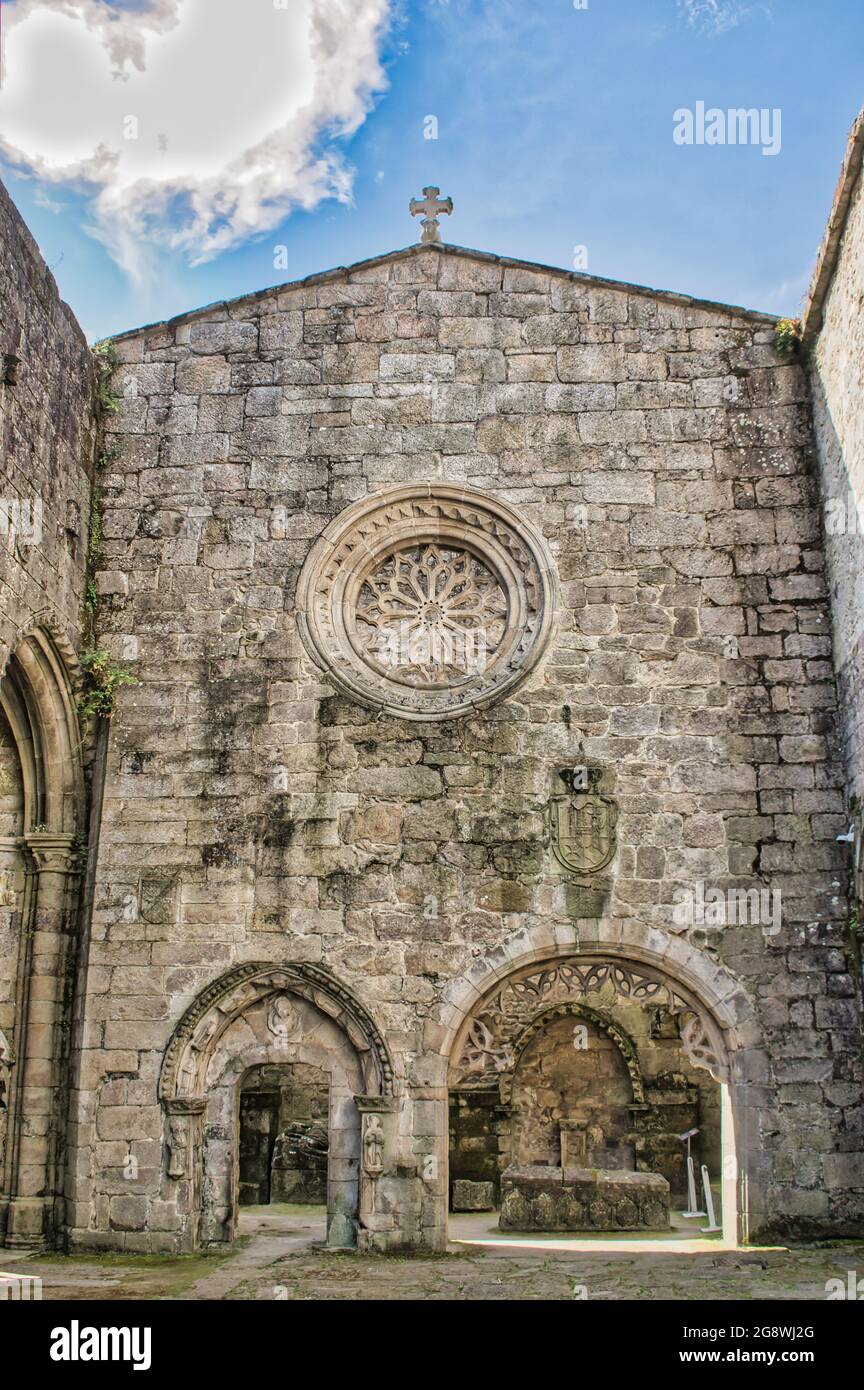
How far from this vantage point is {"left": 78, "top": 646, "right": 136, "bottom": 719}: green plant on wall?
9594 millimetres

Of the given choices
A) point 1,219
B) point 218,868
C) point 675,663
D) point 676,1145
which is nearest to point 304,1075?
point 676,1145

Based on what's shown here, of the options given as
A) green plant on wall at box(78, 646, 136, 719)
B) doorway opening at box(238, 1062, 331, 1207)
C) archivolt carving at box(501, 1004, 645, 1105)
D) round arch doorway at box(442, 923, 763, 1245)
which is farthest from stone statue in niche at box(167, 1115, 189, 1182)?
archivolt carving at box(501, 1004, 645, 1105)

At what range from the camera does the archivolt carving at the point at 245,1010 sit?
8758mm

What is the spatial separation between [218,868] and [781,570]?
4888 millimetres

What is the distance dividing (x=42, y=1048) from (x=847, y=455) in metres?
7.31

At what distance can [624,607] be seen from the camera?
9.57 m

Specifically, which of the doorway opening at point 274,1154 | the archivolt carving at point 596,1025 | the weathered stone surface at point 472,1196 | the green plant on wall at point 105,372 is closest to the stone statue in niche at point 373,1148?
the doorway opening at point 274,1154

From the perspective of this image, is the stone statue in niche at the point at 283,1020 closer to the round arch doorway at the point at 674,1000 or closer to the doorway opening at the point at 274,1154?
the round arch doorway at the point at 674,1000

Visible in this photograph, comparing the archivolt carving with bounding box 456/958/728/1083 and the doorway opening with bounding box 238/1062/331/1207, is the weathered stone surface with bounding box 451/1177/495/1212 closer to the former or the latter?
the doorway opening with bounding box 238/1062/331/1207

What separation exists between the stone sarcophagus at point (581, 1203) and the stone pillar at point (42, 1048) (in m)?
4.17

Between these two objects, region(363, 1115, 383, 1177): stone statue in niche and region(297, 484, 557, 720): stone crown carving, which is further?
region(297, 484, 557, 720): stone crown carving

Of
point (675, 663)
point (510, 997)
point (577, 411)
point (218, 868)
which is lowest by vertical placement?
point (510, 997)

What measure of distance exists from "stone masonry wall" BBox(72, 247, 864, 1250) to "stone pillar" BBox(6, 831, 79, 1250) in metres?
0.39
